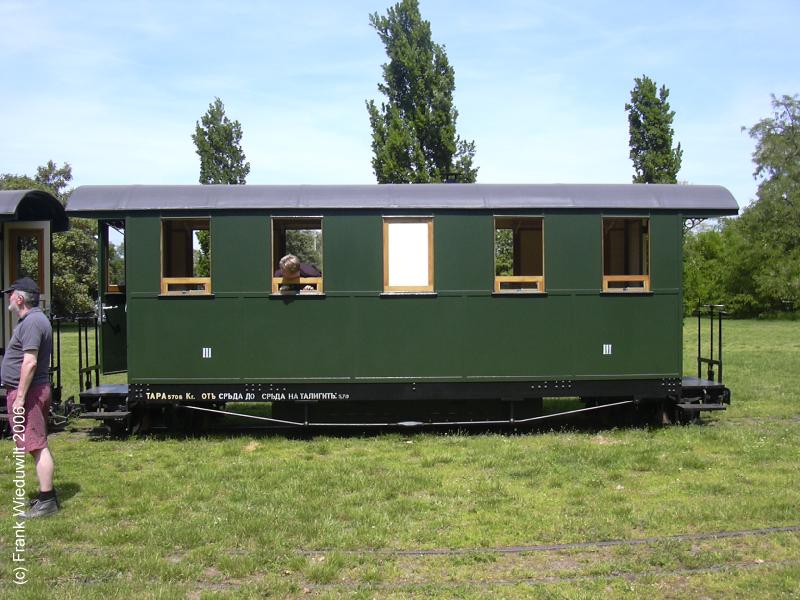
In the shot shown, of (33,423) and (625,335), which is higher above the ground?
(625,335)

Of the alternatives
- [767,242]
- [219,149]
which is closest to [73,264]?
[219,149]

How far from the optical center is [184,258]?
1050 centimetres

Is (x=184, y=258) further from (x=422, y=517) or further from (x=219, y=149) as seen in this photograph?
(x=219, y=149)

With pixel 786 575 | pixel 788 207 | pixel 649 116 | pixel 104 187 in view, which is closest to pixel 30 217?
pixel 104 187

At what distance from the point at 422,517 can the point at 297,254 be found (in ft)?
15.7

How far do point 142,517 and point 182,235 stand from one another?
4.80m

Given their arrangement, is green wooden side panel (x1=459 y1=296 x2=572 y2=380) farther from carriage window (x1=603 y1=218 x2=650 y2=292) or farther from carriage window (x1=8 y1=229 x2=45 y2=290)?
carriage window (x1=8 y1=229 x2=45 y2=290)

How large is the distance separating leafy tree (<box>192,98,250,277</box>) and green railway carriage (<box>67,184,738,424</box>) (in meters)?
21.6

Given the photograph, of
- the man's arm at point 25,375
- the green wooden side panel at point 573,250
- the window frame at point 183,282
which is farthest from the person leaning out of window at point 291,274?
the man's arm at point 25,375

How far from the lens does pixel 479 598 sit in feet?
15.8

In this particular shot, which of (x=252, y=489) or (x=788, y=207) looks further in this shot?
(x=788, y=207)

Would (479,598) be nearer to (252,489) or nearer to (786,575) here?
(786,575)

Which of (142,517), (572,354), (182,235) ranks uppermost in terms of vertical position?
(182,235)

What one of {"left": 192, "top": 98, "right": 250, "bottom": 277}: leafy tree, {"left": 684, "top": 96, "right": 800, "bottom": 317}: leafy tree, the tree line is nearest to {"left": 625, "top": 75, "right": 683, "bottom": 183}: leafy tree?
the tree line
